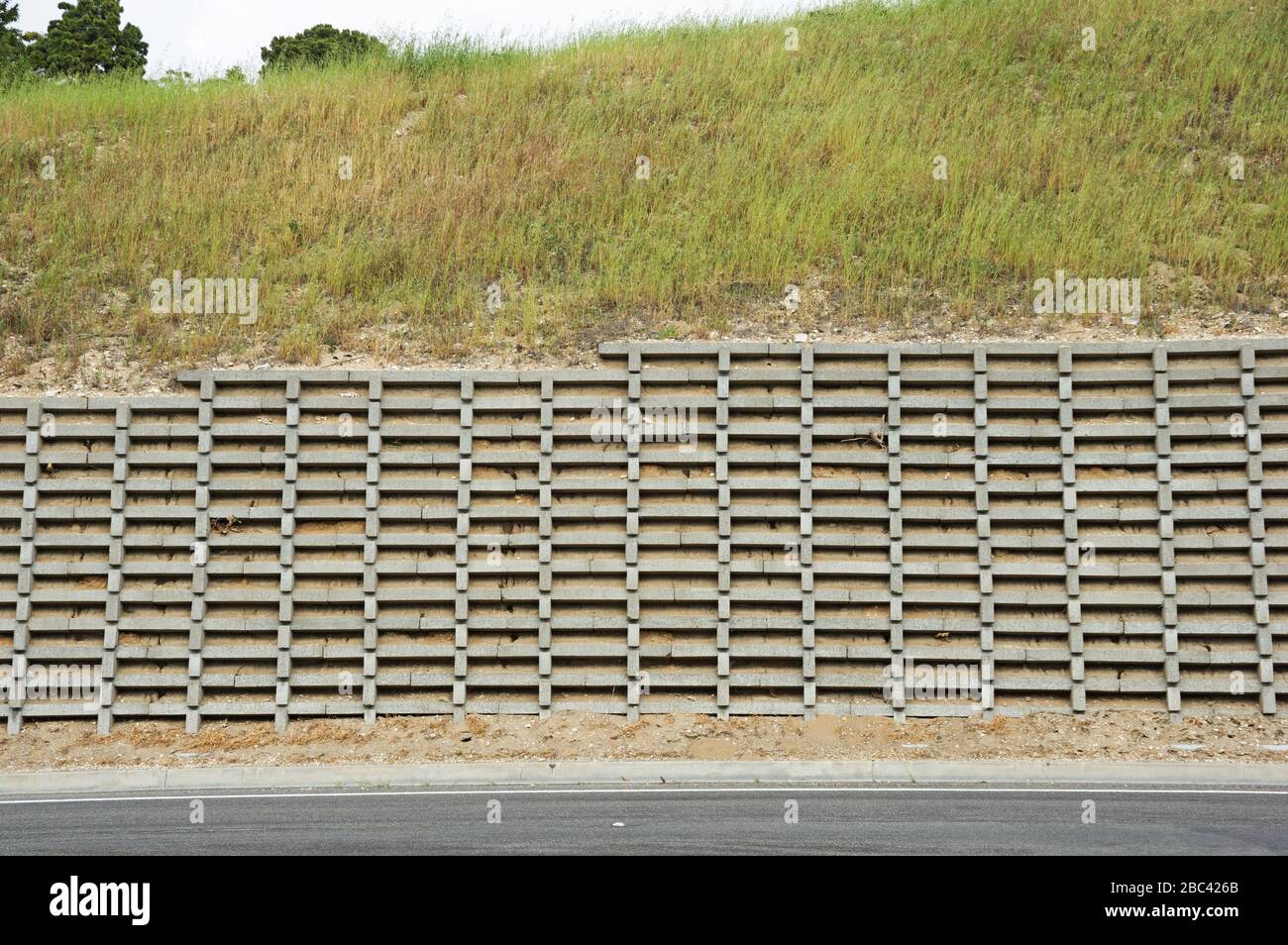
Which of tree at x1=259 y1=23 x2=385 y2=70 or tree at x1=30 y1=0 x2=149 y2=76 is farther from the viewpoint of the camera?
tree at x1=30 y1=0 x2=149 y2=76

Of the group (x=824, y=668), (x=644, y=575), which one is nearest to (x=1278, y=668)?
(x=824, y=668)

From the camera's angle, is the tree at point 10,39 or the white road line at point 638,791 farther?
the tree at point 10,39

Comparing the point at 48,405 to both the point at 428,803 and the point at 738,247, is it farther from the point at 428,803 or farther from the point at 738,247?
the point at 738,247

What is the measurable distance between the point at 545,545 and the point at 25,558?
7597mm

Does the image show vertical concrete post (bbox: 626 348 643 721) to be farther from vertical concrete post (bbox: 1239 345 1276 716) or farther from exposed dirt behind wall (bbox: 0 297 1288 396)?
vertical concrete post (bbox: 1239 345 1276 716)

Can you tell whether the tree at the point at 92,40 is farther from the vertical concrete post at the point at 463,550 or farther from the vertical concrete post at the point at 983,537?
the vertical concrete post at the point at 983,537

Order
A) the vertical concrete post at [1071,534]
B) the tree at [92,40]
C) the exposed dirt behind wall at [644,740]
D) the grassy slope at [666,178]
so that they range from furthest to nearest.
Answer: the tree at [92,40] → the grassy slope at [666,178] → the vertical concrete post at [1071,534] → the exposed dirt behind wall at [644,740]

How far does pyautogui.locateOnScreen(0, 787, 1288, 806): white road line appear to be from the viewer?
11.6 meters

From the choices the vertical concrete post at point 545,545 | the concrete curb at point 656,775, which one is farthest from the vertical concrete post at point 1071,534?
the vertical concrete post at point 545,545

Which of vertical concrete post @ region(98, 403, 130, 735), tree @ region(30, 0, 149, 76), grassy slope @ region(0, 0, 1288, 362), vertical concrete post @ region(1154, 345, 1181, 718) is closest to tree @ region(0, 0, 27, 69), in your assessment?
tree @ region(30, 0, 149, 76)

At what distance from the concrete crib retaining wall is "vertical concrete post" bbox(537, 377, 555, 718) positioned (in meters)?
0.05

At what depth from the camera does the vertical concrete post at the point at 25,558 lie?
1423 centimetres

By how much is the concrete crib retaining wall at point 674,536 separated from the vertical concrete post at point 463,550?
4 centimetres

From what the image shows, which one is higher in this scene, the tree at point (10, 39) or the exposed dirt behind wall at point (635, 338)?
the tree at point (10, 39)
